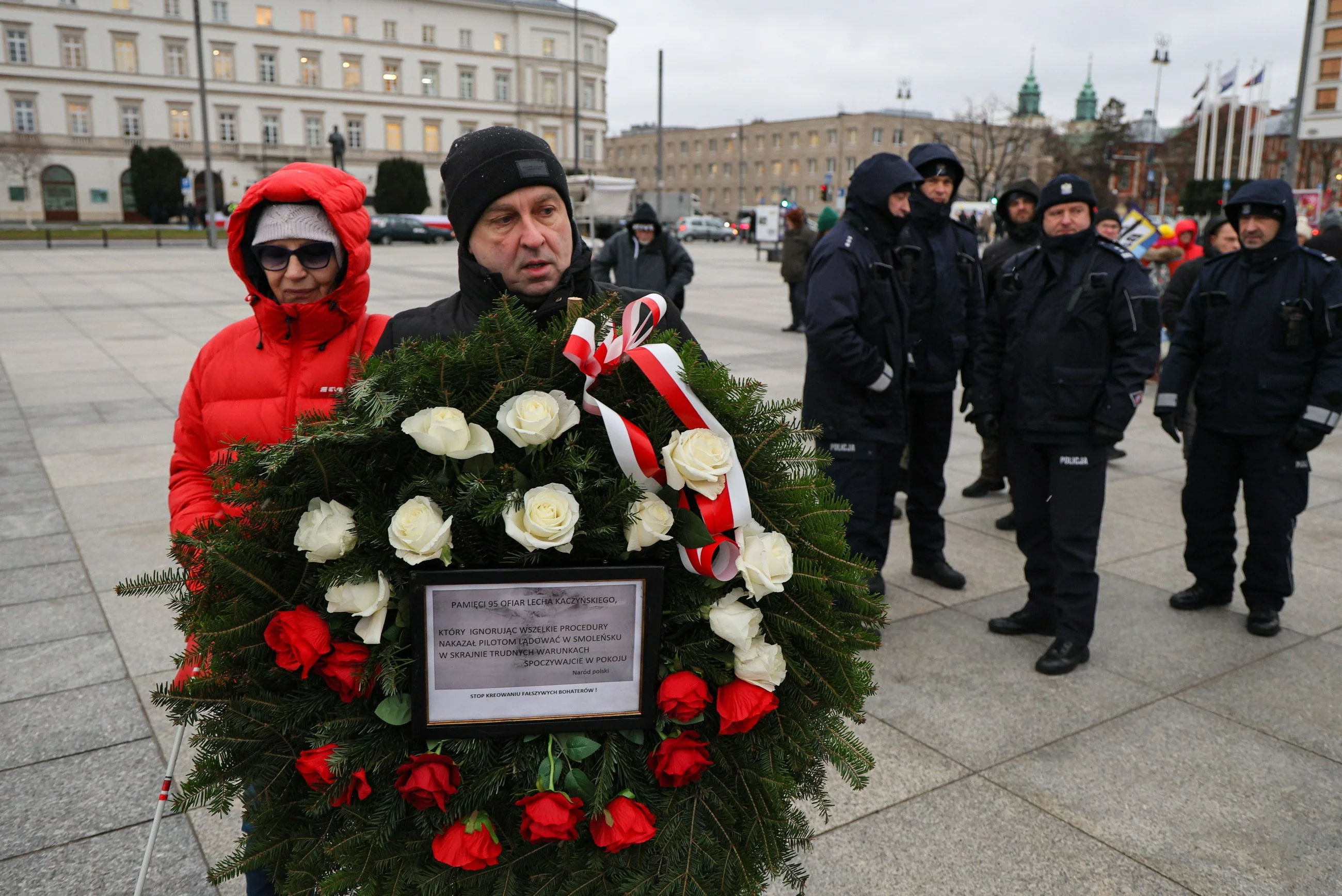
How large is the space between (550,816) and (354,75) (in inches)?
3260

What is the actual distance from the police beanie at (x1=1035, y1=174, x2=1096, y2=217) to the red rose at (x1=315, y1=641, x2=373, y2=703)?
3.83 meters

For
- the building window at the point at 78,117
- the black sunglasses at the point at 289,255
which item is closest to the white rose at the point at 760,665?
the black sunglasses at the point at 289,255

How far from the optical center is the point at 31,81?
2534 inches

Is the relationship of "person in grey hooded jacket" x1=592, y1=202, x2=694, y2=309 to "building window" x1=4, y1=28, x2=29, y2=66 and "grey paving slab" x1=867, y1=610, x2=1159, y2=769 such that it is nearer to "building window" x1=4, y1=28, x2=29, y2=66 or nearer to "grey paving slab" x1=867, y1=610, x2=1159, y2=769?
"grey paving slab" x1=867, y1=610, x2=1159, y2=769

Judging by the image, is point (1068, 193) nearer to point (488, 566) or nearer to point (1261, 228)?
point (1261, 228)

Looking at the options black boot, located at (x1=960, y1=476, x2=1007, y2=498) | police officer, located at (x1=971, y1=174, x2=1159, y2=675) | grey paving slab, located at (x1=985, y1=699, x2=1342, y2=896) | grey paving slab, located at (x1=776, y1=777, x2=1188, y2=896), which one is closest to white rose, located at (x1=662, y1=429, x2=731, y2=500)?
grey paving slab, located at (x1=776, y1=777, x2=1188, y2=896)

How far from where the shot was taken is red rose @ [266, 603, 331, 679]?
1.63m

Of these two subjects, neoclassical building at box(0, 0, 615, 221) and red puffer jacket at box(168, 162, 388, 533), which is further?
neoclassical building at box(0, 0, 615, 221)

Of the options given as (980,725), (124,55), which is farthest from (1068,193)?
(124,55)

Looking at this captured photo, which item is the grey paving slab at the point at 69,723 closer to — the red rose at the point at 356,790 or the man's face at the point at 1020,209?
the red rose at the point at 356,790

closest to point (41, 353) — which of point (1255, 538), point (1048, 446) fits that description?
point (1048, 446)

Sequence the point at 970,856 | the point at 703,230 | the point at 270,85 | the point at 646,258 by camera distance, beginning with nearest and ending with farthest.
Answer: the point at 970,856
the point at 646,258
the point at 703,230
the point at 270,85

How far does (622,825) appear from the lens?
5.49 ft

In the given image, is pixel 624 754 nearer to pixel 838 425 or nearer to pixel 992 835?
pixel 992 835
